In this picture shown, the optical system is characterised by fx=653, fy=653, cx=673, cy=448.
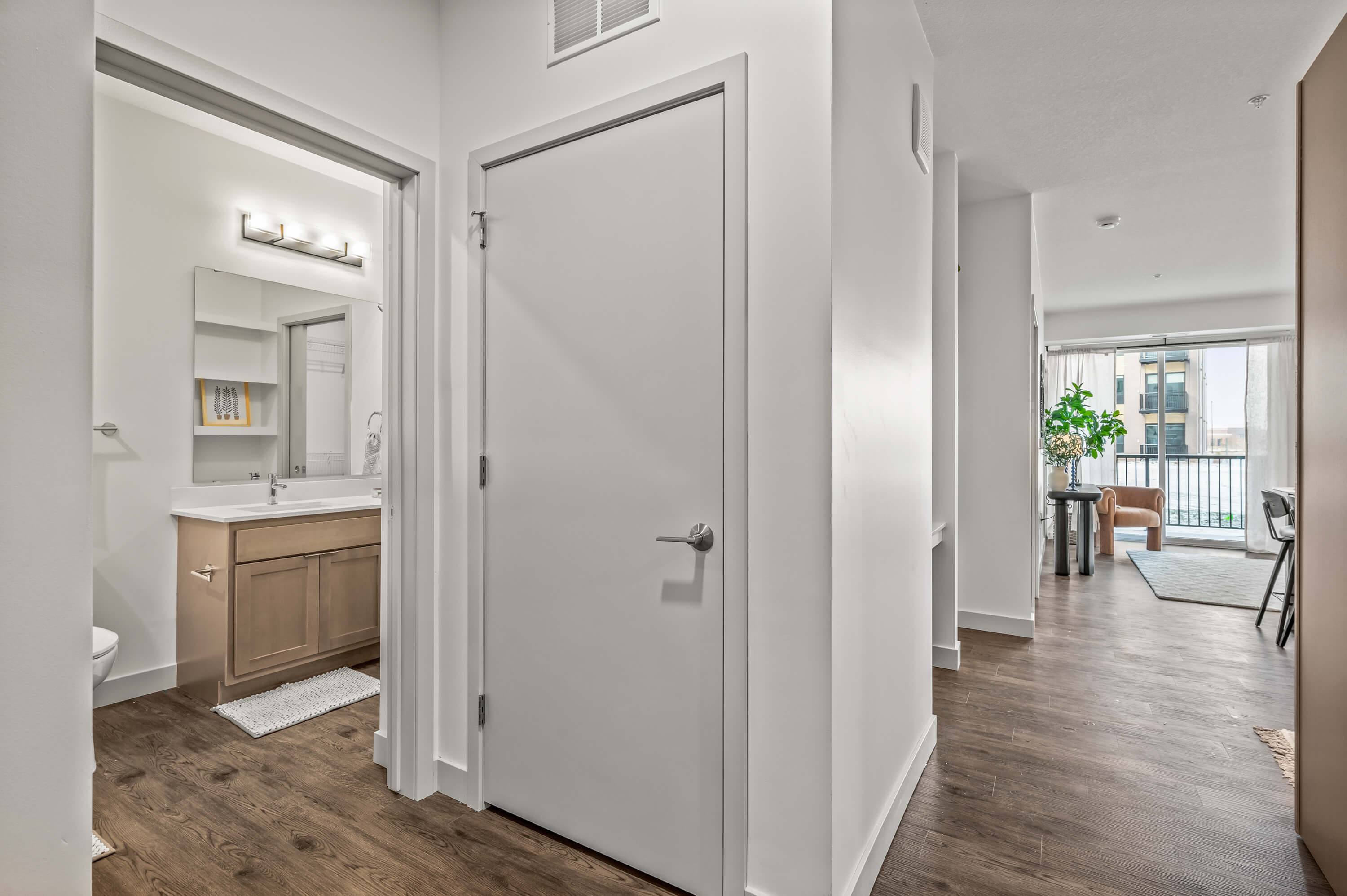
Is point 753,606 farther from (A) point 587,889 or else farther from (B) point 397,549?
(B) point 397,549

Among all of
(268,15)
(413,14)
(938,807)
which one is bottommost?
(938,807)

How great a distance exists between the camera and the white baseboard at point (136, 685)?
2.80 m

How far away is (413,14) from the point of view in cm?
208

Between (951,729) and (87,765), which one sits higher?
(87,765)

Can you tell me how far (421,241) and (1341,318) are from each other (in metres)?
2.49

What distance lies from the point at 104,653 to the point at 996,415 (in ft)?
14.3

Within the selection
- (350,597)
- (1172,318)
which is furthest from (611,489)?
(1172,318)

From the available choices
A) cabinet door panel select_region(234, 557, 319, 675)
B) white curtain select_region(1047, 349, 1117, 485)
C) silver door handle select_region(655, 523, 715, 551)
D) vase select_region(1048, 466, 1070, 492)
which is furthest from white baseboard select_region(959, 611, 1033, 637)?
white curtain select_region(1047, 349, 1117, 485)

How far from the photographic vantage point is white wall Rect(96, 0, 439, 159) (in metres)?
1.55

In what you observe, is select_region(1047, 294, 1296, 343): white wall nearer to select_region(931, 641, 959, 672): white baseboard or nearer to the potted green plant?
the potted green plant

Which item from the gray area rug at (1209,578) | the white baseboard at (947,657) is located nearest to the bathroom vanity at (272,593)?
the white baseboard at (947,657)

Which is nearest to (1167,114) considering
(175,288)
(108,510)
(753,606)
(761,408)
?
(761,408)

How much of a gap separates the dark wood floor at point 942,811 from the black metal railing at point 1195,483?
19.0ft

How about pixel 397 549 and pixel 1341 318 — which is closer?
pixel 1341 318
